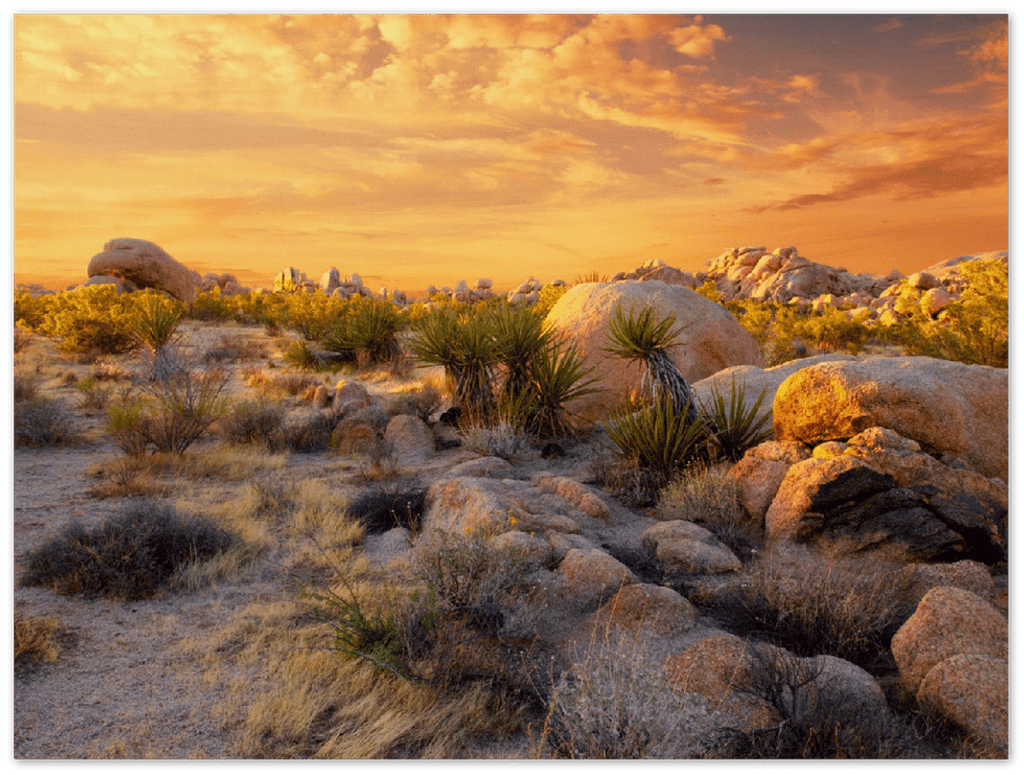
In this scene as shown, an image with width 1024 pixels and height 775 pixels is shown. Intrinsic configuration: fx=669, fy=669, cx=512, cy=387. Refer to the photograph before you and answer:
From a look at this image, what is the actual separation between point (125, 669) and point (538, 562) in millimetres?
2802

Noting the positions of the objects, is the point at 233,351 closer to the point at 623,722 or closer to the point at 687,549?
the point at 687,549

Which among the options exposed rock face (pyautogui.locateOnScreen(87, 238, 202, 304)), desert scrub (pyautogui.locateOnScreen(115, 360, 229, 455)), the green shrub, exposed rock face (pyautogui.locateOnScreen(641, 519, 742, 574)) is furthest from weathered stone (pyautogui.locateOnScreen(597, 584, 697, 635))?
exposed rock face (pyautogui.locateOnScreen(87, 238, 202, 304))

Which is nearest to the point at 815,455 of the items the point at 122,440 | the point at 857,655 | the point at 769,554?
the point at 769,554

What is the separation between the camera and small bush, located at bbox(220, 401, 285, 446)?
9.89 metres

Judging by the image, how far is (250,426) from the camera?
10047 mm

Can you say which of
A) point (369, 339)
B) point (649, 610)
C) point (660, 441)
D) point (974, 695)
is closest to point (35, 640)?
point (649, 610)

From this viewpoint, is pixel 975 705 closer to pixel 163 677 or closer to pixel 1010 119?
pixel 1010 119

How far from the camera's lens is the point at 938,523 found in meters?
A: 5.10

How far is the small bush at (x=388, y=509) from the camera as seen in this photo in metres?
6.57

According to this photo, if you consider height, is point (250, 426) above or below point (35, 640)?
above

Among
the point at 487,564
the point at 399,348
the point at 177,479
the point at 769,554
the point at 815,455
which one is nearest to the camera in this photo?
the point at 487,564

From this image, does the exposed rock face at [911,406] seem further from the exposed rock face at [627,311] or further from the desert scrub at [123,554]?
the desert scrub at [123,554]

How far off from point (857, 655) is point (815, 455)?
2.47 meters

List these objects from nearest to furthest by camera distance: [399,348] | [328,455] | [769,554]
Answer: [769,554] < [328,455] < [399,348]
